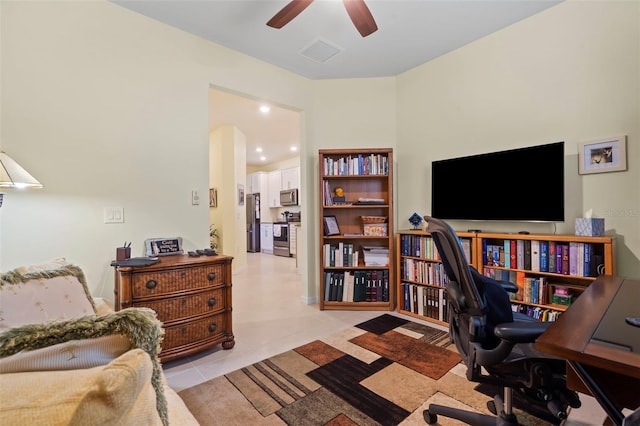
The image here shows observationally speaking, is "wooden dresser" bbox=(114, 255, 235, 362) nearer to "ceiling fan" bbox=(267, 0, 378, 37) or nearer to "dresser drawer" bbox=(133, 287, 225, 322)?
"dresser drawer" bbox=(133, 287, 225, 322)

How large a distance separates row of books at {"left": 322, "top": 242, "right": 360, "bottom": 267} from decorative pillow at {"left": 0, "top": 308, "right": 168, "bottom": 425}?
2.65m

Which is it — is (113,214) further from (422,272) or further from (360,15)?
(422,272)

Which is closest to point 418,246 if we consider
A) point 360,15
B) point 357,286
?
point 357,286

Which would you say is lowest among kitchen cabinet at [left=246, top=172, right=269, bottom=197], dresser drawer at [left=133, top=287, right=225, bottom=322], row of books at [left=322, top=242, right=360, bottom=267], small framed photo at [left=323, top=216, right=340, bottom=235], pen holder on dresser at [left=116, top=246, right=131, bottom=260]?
dresser drawer at [left=133, top=287, right=225, bottom=322]

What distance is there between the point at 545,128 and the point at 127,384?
3114 millimetres

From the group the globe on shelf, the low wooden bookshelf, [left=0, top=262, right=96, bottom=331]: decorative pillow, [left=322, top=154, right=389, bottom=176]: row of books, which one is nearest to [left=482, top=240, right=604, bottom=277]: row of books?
the low wooden bookshelf

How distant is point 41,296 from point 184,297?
0.85 metres

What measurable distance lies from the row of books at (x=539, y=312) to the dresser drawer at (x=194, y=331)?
7.85ft

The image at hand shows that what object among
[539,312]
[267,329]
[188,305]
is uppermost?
[188,305]

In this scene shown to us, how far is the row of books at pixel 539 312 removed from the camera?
6.97 feet

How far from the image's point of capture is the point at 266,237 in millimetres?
8273

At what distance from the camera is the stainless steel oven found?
7363 millimetres

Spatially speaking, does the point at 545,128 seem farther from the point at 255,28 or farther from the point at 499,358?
the point at 255,28

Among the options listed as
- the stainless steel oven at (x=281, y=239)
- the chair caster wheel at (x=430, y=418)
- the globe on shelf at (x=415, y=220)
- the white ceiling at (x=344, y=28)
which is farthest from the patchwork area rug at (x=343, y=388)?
the stainless steel oven at (x=281, y=239)
